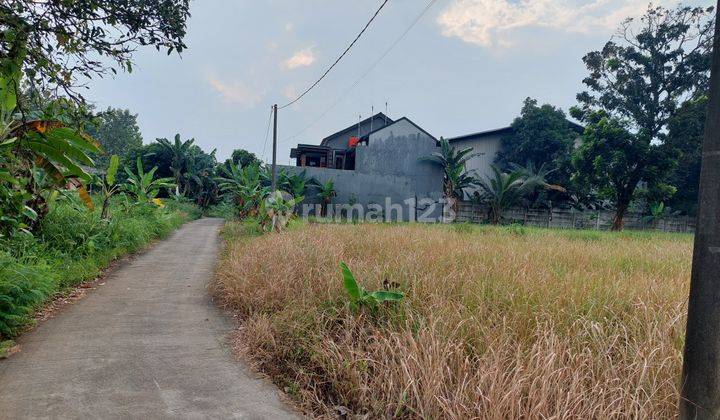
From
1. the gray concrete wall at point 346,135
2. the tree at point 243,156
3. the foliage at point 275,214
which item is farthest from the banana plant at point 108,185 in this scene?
the gray concrete wall at point 346,135

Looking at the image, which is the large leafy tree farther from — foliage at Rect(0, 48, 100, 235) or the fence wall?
foliage at Rect(0, 48, 100, 235)

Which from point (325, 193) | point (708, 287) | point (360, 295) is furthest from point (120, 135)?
point (708, 287)

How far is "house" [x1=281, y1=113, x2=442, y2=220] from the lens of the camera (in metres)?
19.8

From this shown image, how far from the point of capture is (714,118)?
1.53 meters

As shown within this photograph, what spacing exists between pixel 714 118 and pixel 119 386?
353cm

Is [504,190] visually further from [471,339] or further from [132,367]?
[132,367]

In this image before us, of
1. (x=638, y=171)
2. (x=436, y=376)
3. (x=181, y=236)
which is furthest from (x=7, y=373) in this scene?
(x=638, y=171)

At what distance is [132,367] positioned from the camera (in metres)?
2.92

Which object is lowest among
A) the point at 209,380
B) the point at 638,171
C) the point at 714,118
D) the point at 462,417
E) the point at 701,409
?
the point at 209,380

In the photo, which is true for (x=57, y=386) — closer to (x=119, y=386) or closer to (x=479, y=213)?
(x=119, y=386)

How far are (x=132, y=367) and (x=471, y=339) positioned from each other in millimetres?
2475

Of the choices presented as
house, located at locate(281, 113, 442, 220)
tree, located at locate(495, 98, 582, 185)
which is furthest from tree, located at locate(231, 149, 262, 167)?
tree, located at locate(495, 98, 582, 185)

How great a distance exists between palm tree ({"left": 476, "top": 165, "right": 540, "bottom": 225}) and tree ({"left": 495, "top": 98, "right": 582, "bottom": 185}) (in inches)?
103

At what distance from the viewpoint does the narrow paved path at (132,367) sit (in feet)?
7.85
